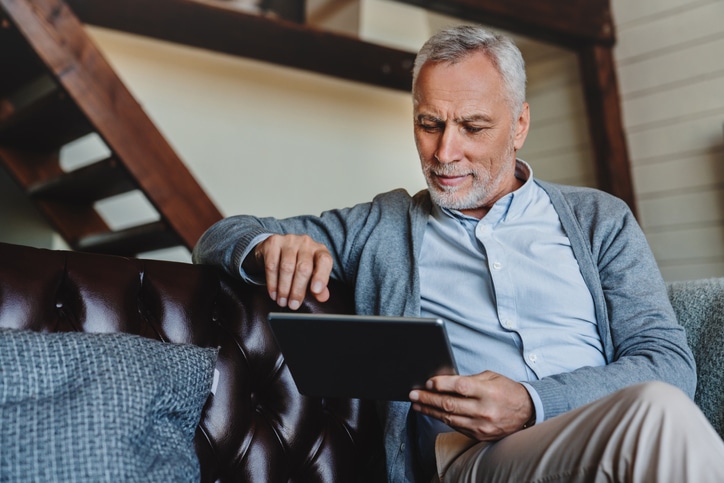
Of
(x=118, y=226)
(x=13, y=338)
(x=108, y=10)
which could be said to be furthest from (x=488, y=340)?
(x=118, y=226)

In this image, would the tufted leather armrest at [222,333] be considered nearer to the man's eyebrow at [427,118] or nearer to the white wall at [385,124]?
the man's eyebrow at [427,118]

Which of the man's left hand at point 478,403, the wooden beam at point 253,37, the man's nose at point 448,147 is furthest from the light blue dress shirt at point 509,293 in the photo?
the wooden beam at point 253,37

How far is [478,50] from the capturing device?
1674mm

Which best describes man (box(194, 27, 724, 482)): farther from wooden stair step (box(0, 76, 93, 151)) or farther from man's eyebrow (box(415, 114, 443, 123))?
wooden stair step (box(0, 76, 93, 151))

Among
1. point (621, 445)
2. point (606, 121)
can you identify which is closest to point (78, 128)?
point (621, 445)

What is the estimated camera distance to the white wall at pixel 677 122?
3.59 metres

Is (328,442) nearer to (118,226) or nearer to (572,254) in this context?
Result: (572,254)

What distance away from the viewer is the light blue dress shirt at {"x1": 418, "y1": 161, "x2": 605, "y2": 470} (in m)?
1.51

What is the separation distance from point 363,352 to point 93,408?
40 cm

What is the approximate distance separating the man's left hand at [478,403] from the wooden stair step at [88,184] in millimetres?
1565

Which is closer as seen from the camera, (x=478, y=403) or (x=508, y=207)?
(x=478, y=403)

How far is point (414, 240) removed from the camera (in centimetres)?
167

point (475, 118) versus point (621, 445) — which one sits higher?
point (475, 118)

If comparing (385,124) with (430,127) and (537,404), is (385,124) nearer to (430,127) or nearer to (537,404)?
(430,127)
